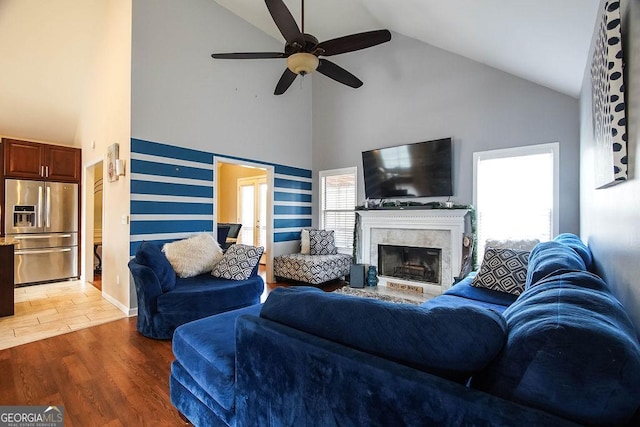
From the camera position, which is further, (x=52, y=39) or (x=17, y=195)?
(x=17, y=195)

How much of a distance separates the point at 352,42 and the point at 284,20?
2.36 feet

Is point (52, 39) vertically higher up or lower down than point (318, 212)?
higher up

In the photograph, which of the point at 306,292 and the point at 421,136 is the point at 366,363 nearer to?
the point at 306,292

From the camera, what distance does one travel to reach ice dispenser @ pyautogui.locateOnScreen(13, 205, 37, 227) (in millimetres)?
4664

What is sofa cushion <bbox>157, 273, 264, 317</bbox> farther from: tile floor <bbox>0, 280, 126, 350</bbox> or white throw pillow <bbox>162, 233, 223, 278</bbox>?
tile floor <bbox>0, 280, 126, 350</bbox>

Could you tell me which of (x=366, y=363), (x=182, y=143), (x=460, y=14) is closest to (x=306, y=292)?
(x=366, y=363)

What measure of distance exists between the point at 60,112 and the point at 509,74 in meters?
6.92

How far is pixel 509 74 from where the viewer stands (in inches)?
154

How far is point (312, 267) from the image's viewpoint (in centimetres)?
483

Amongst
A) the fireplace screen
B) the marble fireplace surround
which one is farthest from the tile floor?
the fireplace screen

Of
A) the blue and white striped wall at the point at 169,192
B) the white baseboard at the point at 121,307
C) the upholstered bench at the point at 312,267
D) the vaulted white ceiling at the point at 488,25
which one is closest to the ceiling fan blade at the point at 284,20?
the vaulted white ceiling at the point at 488,25

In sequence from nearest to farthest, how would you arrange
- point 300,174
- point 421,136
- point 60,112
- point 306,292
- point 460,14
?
point 306,292 → point 460,14 → point 421,136 → point 60,112 → point 300,174

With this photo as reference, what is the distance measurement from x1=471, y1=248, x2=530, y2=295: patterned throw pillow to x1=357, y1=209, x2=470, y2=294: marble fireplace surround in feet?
4.35

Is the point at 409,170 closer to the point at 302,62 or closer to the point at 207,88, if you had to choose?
the point at 302,62
